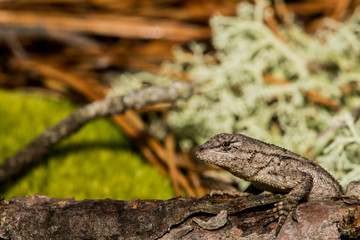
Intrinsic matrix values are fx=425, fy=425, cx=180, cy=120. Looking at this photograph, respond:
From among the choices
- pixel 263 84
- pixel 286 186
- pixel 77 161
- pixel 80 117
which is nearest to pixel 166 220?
pixel 286 186

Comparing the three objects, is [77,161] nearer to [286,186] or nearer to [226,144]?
[226,144]

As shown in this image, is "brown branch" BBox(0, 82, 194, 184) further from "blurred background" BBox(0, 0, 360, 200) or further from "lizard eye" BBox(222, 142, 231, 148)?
"lizard eye" BBox(222, 142, 231, 148)

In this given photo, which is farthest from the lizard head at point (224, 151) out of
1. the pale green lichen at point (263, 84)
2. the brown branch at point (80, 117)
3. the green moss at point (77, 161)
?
the pale green lichen at point (263, 84)

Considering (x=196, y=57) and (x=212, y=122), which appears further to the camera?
(x=196, y=57)

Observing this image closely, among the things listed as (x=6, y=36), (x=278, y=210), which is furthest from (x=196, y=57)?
(x=278, y=210)

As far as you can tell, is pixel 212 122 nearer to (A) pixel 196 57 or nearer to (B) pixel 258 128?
(B) pixel 258 128

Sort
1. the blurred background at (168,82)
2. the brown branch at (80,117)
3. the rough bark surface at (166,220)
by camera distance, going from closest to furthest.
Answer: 1. the rough bark surface at (166,220)
2. the brown branch at (80,117)
3. the blurred background at (168,82)

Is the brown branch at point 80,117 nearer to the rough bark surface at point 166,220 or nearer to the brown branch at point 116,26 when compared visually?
the rough bark surface at point 166,220

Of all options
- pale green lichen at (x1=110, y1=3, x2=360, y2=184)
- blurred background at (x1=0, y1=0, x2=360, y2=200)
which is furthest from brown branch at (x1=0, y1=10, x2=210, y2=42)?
pale green lichen at (x1=110, y1=3, x2=360, y2=184)
